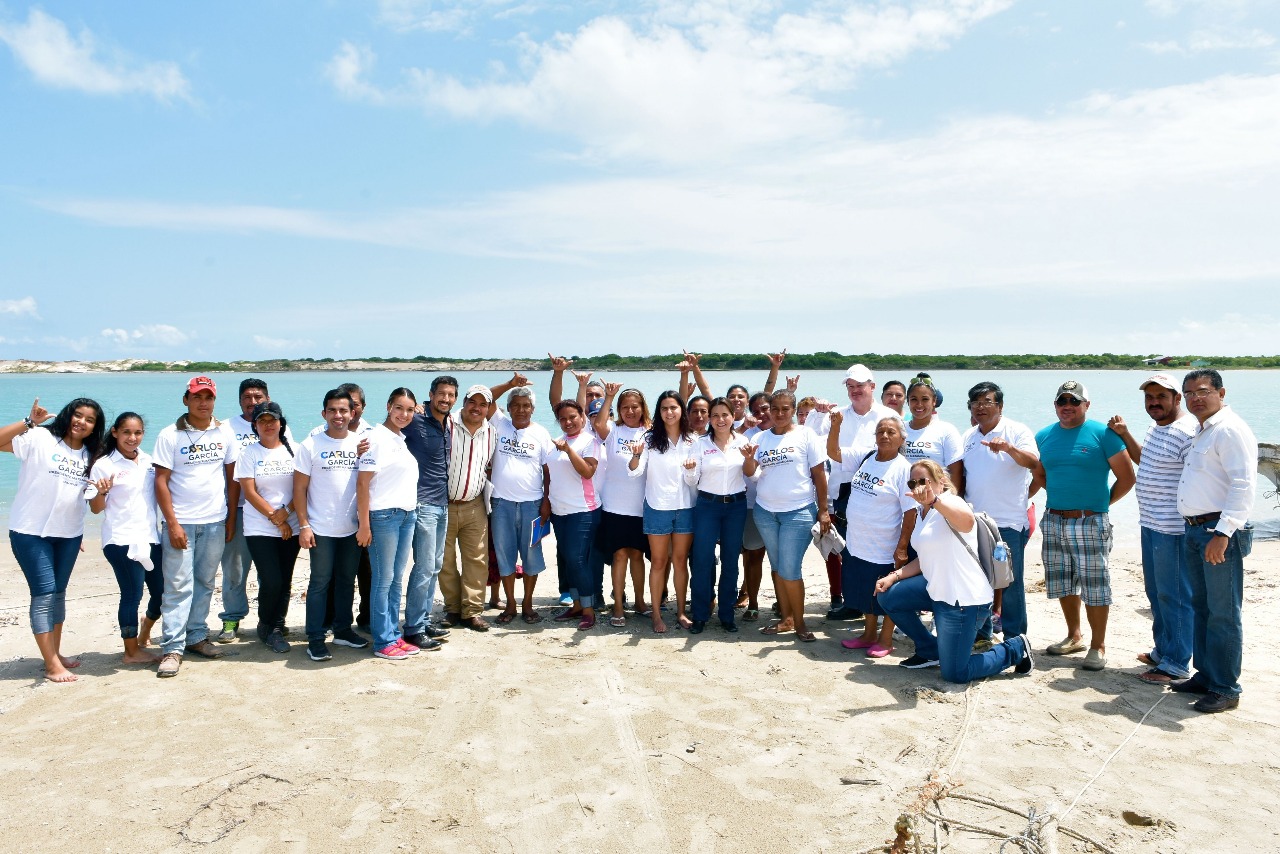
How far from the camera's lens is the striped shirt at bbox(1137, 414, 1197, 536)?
5.00 meters

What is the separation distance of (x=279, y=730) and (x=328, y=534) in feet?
4.82

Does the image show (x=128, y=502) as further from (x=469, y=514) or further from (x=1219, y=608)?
(x=1219, y=608)

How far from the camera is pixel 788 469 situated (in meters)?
6.02

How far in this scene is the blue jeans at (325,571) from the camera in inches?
222

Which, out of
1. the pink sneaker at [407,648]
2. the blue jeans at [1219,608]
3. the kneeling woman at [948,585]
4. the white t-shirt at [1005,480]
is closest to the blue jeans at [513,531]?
the pink sneaker at [407,648]

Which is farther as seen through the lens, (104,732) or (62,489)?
(62,489)

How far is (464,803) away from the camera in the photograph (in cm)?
374

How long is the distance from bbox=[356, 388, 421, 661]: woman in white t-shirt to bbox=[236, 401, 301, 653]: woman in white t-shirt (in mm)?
535

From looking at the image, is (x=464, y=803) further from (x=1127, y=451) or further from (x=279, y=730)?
(x=1127, y=451)

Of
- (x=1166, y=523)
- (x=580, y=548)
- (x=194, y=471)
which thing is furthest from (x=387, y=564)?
(x=1166, y=523)

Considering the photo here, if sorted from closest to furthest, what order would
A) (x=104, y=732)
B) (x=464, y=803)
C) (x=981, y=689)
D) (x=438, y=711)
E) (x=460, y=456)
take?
(x=464, y=803) < (x=104, y=732) < (x=438, y=711) < (x=981, y=689) < (x=460, y=456)

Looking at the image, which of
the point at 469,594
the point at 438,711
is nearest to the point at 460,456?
the point at 469,594

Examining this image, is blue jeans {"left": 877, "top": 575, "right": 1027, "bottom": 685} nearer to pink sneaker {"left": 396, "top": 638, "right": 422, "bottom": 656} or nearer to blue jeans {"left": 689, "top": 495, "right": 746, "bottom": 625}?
blue jeans {"left": 689, "top": 495, "right": 746, "bottom": 625}

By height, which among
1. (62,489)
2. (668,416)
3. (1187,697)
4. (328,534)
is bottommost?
(1187,697)
